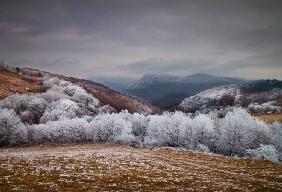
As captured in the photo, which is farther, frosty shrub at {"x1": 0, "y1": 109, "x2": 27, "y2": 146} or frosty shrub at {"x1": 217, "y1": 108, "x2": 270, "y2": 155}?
frosty shrub at {"x1": 0, "y1": 109, "x2": 27, "y2": 146}

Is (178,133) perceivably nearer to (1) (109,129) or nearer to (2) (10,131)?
(1) (109,129)

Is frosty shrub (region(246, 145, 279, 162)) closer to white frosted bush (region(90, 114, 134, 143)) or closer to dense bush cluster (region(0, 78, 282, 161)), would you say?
dense bush cluster (region(0, 78, 282, 161))

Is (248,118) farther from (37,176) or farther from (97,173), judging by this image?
(37,176)

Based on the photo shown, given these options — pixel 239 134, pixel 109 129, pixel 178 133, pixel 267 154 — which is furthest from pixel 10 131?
pixel 267 154

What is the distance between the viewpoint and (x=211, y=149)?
122m

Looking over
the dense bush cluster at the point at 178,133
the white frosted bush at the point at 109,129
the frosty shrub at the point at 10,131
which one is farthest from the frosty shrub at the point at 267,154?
the frosty shrub at the point at 10,131

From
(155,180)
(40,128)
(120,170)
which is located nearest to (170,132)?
(40,128)

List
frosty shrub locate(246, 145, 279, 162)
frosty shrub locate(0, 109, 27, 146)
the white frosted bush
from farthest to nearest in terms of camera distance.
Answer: the white frosted bush, frosty shrub locate(0, 109, 27, 146), frosty shrub locate(246, 145, 279, 162)

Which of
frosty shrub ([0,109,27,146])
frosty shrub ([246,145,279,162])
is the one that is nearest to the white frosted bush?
frosty shrub ([0,109,27,146])

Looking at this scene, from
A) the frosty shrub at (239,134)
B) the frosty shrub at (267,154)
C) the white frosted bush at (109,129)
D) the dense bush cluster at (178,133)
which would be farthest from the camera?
the white frosted bush at (109,129)

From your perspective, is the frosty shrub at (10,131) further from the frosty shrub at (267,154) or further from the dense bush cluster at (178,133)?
the frosty shrub at (267,154)

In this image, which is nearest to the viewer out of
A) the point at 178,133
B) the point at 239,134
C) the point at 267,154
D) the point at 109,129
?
the point at 267,154

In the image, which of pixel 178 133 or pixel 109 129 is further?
pixel 109 129

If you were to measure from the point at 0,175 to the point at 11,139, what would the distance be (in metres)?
92.4
